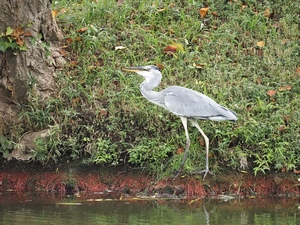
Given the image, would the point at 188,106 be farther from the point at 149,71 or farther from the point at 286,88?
the point at 286,88

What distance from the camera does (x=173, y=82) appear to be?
10625 millimetres

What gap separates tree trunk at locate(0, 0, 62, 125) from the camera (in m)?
9.64

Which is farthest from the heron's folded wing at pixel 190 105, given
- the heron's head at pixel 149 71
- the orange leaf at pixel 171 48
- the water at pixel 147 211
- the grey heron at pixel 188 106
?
the orange leaf at pixel 171 48

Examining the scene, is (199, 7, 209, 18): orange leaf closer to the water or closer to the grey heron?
the grey heron

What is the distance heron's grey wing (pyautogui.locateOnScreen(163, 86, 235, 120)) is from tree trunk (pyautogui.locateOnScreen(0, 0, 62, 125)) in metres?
1.92

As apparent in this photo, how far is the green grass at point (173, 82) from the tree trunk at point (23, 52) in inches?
8.2

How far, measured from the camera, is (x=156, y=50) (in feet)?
36.2

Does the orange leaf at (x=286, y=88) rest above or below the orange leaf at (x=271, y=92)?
above

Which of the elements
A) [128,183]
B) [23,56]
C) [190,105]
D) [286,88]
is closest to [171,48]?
[286,88]

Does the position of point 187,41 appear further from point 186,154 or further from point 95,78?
point 186,154

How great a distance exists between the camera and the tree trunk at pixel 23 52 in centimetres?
964

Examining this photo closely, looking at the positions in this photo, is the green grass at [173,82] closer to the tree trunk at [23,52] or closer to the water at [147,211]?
the tree trunk at [23,52]

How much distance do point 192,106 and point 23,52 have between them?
7.95 feet

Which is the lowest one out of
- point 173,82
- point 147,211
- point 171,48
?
point 147,211
